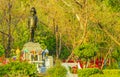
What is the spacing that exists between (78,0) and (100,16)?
254 centimetres

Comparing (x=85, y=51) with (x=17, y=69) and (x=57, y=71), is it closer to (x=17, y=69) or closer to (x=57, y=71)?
(x=57, y=71)

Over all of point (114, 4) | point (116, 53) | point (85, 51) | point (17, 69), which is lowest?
point (17, 69)

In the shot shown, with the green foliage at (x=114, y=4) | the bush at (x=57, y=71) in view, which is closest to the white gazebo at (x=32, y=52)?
the bush at (x=57, y=71)

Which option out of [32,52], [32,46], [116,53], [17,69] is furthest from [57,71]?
[116,53]

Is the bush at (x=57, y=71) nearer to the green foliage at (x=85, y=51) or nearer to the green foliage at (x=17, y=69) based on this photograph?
the green foliage at (x=17, y=69)

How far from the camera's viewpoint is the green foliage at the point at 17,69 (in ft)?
58.1

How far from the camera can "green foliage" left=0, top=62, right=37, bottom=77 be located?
17719 mm

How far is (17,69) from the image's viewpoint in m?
17.9

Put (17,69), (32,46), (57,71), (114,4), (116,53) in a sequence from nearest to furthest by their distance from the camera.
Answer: (17,69)
(114,4)
(57,71)
(32,46)
(116,53)

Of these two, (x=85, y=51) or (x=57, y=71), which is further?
(x=85, y=51)

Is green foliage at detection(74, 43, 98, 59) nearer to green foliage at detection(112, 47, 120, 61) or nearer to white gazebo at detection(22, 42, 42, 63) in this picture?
white gazebo at detection(22, 42, 42, 63)

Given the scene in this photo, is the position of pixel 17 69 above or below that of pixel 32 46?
below

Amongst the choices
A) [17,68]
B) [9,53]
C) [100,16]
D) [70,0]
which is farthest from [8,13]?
[17,68]

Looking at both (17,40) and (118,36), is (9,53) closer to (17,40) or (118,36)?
(17,40)
